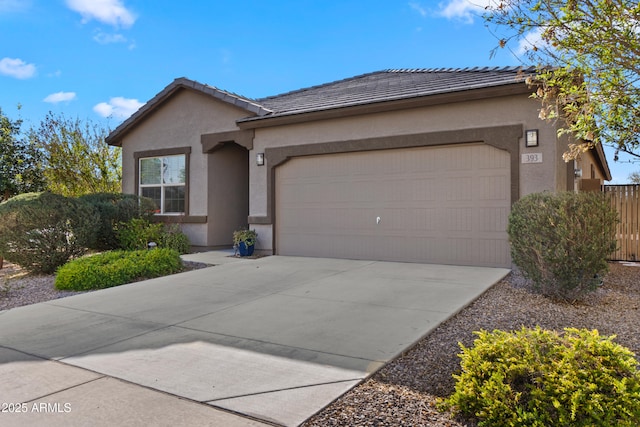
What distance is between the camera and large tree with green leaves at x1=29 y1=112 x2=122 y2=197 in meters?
18.6

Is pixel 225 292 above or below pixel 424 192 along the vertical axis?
below

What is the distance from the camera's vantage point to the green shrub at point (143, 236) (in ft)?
35.3

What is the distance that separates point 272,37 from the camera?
13766 millimetres

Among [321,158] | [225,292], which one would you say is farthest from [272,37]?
[225,292]

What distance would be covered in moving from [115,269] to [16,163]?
43.7ft

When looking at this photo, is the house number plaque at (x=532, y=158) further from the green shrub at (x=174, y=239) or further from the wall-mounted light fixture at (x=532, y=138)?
the green shrub at (x=174, y=239)

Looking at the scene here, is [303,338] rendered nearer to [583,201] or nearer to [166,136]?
[583,201]

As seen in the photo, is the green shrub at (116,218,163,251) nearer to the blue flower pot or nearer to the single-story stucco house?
the single-story stucco house

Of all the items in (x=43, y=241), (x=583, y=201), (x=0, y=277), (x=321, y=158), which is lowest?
(x=0, y=277)

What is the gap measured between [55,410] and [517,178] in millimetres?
7757

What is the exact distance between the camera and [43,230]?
28.9ft

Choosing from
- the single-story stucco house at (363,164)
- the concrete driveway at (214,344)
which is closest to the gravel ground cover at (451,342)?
the concrete driveway at (214,344)

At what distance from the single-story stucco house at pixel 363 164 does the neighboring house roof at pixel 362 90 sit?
0.16ft

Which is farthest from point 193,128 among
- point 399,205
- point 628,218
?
point 628,218
